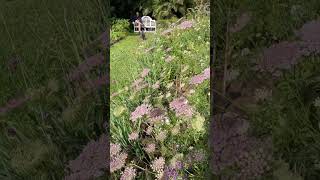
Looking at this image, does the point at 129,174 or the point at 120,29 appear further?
the point at 120,29

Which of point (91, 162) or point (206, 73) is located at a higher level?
point (206, 73)

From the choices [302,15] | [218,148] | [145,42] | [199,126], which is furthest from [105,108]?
[302,15]

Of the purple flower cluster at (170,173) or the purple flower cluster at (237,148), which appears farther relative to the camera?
the purple flower cluster at (170,173)

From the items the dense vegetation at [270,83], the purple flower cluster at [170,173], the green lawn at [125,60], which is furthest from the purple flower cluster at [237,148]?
the green lawn at [125,60]

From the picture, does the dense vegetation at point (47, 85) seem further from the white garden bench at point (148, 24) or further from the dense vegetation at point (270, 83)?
the dense vegetation at point (270, 83)

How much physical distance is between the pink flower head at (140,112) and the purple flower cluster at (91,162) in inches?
4.7

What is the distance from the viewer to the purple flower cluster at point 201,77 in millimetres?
1554

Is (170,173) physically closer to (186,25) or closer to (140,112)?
(140,112)

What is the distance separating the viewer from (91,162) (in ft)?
4.97

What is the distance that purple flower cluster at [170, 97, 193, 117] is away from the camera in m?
1.53

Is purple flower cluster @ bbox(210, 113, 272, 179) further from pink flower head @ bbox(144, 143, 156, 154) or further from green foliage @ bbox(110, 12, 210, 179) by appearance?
pink flower head @ bbox(144, 143, 156, 154)

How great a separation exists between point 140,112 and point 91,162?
0.22m

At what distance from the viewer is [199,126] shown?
4.88 ft

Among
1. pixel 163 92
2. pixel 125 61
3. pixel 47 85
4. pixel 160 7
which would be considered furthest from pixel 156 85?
pixel 47 85
